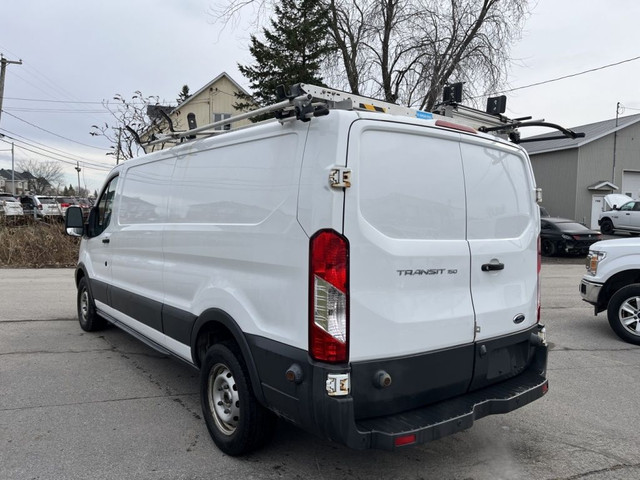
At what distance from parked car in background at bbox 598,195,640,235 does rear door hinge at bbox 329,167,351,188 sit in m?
26.6

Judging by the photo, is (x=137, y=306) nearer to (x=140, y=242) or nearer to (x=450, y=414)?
(x=140, y=242)

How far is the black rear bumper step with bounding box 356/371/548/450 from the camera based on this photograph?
264 centimetres

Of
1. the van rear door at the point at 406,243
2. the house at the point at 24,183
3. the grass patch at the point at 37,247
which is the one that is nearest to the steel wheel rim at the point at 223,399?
the van rear door at the point at 406,243

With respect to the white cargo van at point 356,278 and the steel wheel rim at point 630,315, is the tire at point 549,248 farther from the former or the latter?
the white cargo van at point 356,278

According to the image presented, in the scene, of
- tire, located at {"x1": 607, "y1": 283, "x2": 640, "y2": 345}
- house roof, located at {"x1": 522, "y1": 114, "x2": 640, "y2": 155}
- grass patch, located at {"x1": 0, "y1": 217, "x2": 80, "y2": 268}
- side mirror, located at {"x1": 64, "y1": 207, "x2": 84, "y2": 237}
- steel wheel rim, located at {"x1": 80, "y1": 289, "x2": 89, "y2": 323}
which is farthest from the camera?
house roof, located at {"x1": 522, "y1": 114, "x2": 640, "y2": 155}

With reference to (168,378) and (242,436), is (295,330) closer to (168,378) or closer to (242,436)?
(242,436)

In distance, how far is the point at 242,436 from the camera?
3234 mm

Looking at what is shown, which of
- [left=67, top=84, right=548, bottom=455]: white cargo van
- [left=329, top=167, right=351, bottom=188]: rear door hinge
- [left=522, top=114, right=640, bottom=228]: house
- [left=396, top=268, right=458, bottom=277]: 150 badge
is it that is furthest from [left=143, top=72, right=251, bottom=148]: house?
[left=329, top=167, right=351, bottom=188]: rear door hinge

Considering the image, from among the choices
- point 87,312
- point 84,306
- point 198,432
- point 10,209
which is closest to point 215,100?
point 10,209

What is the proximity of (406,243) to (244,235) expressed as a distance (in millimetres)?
1026

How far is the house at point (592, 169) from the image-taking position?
29.2 m

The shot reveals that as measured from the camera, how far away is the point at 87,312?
255 inches

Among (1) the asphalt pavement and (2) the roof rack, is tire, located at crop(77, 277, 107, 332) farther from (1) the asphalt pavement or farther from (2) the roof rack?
(2) the roof rack

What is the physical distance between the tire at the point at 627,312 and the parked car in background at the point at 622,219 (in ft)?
70.2
